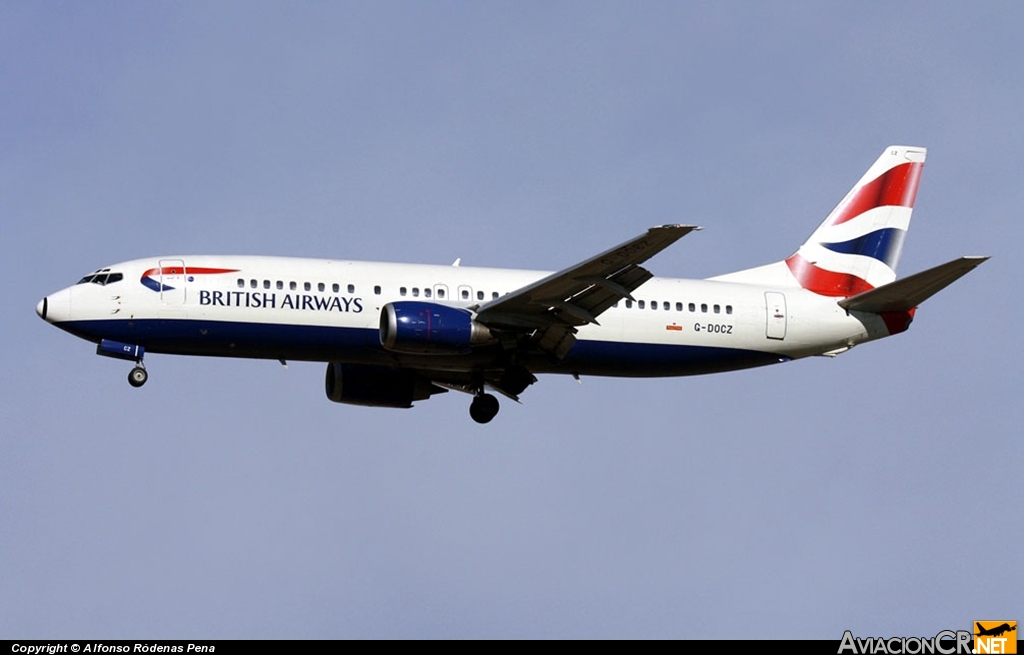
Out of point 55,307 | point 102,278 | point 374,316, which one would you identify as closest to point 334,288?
point 374,316

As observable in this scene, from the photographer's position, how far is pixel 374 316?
50.0 m

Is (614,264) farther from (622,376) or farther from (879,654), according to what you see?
(879,654)

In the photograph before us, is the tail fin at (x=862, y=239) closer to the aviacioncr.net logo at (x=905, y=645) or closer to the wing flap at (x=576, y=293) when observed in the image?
the wing flap at (x=576, y=293)

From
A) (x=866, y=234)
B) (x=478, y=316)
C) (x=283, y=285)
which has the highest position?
(x=866, y=234)

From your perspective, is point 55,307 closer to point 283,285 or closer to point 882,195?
point 283,285

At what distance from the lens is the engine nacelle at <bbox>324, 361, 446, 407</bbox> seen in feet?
179

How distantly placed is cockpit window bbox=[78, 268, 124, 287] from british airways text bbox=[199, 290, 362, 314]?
2400mm

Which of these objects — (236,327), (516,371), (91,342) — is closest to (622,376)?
(516,371)

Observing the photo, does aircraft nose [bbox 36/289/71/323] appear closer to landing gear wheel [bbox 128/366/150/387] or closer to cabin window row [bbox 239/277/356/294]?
landing gear wheel [bbox 128/366/150/387]

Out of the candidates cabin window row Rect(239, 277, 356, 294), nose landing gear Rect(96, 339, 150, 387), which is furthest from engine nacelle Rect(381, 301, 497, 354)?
nose landing gear Rect(96, 339, 150, 387)

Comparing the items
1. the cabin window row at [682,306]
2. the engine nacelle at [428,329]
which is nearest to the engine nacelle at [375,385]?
the engine nacelle at [428,329]

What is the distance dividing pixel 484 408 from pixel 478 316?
17.5ft

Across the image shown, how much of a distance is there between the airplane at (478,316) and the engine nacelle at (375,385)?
0.14 ft

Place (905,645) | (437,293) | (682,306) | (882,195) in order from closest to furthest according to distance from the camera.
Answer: (905,645) < (437,293) < (682,306) < (882,195)
